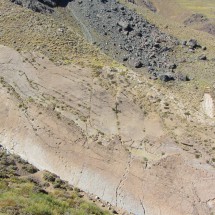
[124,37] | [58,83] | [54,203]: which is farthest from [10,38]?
[54,203]

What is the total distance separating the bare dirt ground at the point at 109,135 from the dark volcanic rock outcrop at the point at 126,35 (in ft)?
21.1

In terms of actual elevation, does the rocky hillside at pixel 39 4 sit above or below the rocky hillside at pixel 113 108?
above

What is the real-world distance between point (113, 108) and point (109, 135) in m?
3.75

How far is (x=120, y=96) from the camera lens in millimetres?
42500

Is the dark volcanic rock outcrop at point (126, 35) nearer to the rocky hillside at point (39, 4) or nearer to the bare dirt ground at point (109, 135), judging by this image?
the rocky hillside at point (39, 4)

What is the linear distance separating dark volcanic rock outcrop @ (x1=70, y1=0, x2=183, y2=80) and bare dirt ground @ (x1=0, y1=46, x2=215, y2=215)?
642 centimetres

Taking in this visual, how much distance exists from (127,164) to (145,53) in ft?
67.7

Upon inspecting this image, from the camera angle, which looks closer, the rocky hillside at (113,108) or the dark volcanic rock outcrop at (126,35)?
the rocky hillside at (113,108)

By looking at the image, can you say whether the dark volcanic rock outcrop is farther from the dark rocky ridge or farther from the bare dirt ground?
the bare dirt ground

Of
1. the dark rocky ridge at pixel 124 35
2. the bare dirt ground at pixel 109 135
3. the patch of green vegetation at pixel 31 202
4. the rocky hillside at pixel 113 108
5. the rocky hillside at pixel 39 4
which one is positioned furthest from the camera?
the rocky hillside at pixel 39 4

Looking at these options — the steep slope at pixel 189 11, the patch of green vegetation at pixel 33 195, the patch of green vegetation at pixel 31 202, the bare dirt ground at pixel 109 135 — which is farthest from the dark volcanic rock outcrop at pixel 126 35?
the steep slope at pixel 189 11

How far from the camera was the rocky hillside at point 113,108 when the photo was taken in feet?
112

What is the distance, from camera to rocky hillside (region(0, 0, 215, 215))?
34.2 metres

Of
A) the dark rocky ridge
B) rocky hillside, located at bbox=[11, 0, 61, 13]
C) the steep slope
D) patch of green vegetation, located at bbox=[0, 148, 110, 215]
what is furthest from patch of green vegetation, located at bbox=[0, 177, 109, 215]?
the steep slope
